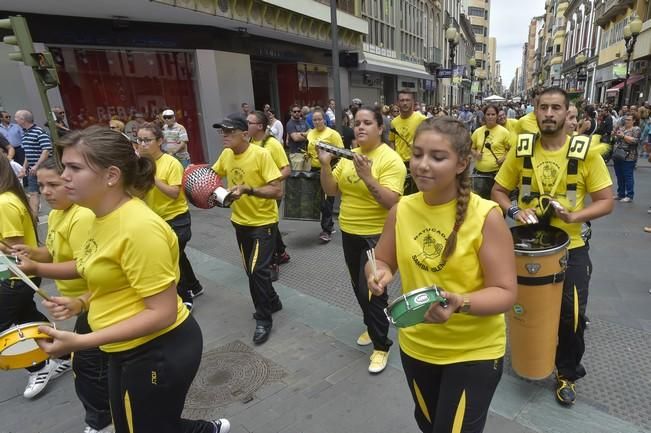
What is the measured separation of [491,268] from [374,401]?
1.75 metres

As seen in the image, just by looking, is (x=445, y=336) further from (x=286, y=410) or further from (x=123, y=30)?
(x=123, y=30)

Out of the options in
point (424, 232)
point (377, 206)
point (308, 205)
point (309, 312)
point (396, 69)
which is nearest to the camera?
point (424, 232)

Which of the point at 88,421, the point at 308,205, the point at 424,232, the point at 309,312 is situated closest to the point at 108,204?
the point at 424,232

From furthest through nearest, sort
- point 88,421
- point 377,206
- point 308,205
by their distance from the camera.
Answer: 1. point 308,205
2. point 377,206
3. point 88,421

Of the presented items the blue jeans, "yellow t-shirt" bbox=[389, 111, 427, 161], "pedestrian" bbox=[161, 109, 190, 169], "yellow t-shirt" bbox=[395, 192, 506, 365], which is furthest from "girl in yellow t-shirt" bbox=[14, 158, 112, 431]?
the blue jeans

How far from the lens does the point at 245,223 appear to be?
12.9 ft

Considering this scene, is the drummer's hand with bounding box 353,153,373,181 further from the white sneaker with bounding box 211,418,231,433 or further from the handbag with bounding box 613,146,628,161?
the handbag with bounding box 613,146,628,161

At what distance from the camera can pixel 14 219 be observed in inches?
107

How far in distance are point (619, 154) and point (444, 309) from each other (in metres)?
8.98

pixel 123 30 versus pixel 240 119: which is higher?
pixel 123 30

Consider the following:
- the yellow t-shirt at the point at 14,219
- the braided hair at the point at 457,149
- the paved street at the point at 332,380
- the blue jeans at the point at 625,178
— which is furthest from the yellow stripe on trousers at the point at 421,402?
the blue jeans at the point at 625,178

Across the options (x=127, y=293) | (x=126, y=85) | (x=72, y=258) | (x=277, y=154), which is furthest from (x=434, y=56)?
(x=127, y=293)

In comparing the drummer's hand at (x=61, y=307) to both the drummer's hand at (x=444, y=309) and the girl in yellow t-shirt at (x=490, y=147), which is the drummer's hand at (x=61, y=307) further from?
the girl in yellow t-shirt at (x=490, y=147)

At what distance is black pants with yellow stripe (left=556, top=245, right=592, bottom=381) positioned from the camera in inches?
107
